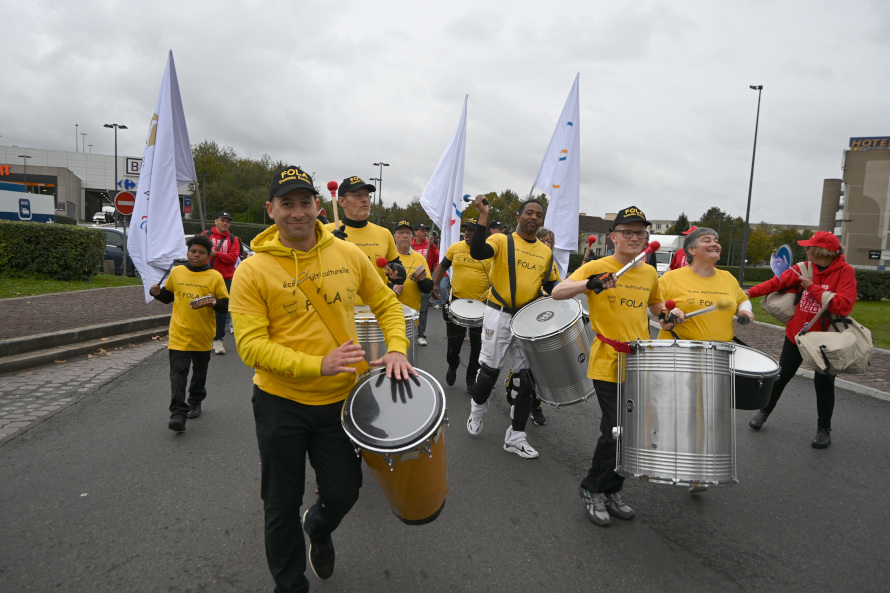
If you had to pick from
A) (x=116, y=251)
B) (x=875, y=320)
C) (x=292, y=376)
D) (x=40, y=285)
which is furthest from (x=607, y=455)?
(x=116, y=251)

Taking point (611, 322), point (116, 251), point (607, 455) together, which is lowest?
point (607, 455)

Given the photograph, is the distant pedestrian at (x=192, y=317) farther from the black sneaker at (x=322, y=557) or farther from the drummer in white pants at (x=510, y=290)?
the black sneaker at (x=322, y=557)

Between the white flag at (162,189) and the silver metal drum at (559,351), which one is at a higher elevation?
the white flag at (162,189)

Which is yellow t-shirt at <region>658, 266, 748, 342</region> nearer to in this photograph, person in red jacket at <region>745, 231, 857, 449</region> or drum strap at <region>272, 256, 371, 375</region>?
person in red jacket at <region>745, 231, 857, 449</region>

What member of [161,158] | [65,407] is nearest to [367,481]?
[65,407]

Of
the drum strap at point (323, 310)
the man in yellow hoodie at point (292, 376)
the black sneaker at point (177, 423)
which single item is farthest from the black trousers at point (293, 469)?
the black sneaker at point (177, 423)

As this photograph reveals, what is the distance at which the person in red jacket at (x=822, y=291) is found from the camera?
16.8 ft

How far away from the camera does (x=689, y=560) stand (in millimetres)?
3182

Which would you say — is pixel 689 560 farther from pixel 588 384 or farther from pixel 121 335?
pixel 121 335

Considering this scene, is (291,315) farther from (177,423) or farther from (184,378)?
(184,378)

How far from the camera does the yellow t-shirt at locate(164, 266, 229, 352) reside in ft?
17.3

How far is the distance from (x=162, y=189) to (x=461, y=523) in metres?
5.54

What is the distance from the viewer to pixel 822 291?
17.0 ft

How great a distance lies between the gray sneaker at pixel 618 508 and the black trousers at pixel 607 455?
148 mm
